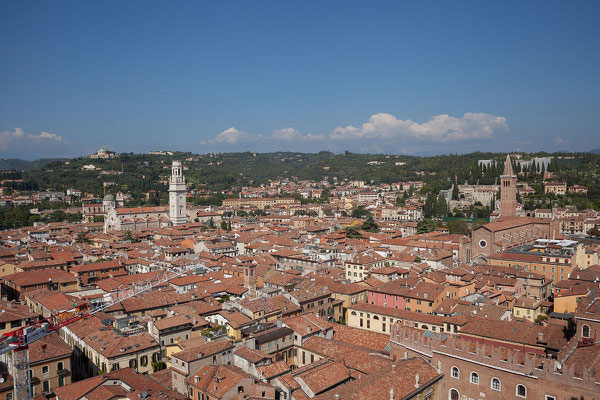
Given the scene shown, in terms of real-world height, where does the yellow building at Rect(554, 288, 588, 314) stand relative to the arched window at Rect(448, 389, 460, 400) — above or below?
above

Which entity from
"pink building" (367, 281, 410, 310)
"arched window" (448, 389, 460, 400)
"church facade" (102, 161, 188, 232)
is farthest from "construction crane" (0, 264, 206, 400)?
"church facade" (102, 161, 188, 232)

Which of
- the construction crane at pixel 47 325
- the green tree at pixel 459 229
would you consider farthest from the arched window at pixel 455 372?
the green tree at pixel 459 229

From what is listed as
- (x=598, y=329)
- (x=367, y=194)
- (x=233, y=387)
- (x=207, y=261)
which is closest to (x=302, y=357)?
(x=233, y=387)

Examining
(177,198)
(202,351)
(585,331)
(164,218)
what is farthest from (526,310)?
(164,218)

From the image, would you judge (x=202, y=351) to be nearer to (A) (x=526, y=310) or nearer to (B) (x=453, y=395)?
(B) (x=453, y=395)

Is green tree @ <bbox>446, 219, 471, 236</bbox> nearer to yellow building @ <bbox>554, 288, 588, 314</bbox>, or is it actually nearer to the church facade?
yellow building @ <bbox>554, 288, 588, 314</bbox>

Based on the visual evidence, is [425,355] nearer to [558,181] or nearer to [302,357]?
[302,357]
